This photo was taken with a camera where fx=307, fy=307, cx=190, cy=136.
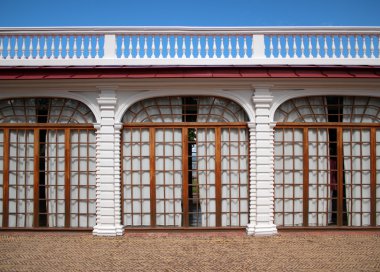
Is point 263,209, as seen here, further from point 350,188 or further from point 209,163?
point 350,188

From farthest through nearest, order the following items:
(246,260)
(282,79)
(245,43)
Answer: (245,43)
(282,79)
(246,260)

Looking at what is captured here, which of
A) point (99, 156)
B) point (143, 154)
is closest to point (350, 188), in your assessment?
point (143, 154)

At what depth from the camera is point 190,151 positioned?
830 cm

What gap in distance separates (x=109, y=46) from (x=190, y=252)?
570 centimetres

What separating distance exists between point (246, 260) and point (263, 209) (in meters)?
2.00

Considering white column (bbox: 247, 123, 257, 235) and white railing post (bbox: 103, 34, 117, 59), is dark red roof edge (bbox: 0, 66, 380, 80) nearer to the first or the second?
white railing post (bbox: 103, 34, 117, 59)

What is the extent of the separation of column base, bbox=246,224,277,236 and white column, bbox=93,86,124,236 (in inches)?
132

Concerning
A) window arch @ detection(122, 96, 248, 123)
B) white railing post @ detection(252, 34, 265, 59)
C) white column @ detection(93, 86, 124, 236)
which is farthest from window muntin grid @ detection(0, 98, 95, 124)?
white railing post @ detection(252, 34, 265, 59)

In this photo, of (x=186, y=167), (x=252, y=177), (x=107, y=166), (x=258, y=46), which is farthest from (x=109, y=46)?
(x=252, y=177)

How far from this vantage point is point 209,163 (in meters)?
8.23

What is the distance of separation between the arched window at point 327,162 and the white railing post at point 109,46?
476 cm

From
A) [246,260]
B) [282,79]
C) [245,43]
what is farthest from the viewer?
[245,43]

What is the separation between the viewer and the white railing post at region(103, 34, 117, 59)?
8.38 m

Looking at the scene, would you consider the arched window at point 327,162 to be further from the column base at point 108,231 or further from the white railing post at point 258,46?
the column base at point 108,231
